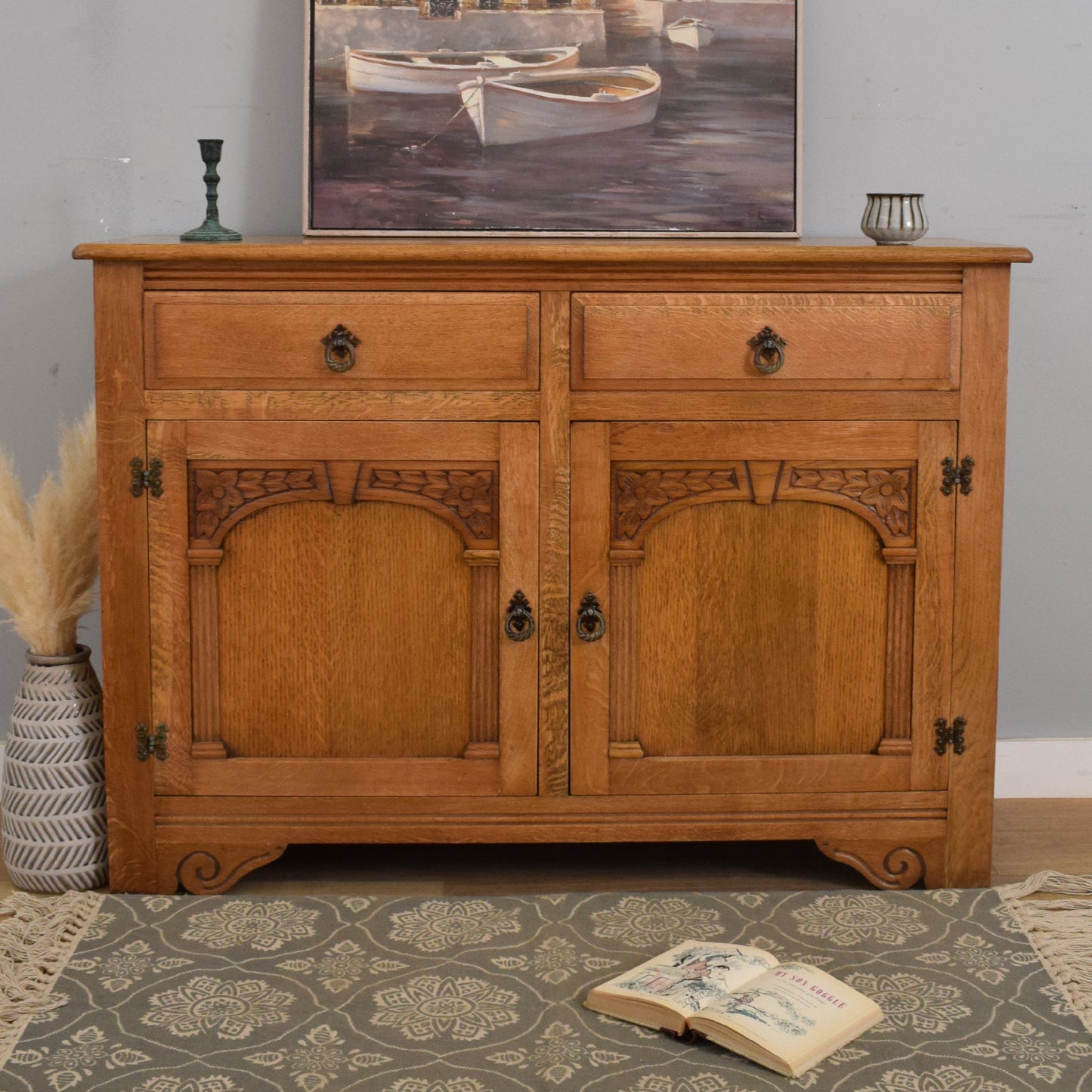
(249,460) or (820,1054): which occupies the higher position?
(249,460)

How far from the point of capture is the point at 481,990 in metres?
1.97

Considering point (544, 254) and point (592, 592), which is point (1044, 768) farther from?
point (544, 254)

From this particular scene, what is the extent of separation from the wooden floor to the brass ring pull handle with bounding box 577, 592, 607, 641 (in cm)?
46

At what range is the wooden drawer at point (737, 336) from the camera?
7.10 feet

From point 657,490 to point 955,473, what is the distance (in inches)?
18.7

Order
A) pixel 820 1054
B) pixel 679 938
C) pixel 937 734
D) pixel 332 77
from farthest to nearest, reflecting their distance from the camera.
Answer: pixel 332 77 < pixel 937 734 < pixel 679 938 < pixel 820 1054

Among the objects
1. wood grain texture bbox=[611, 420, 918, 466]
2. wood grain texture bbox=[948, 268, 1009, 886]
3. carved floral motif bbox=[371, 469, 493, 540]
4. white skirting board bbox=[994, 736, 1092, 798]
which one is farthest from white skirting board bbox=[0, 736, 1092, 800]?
carved floral motif bbox=[371, 469, 493, 540]

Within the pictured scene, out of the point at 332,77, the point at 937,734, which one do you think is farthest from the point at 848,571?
the point at 332,77

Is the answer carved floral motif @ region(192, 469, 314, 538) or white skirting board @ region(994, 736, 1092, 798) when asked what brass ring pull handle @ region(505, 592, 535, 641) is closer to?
carved floral motif @ region(192, 469, 314, 538)

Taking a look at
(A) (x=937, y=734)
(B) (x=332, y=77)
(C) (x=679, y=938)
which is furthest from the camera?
(B) (x=332, y=77)

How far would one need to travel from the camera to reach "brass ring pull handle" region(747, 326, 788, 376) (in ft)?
7.09

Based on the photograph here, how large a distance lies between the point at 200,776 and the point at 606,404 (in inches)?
34.5

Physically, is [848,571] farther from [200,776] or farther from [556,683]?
[200,776]

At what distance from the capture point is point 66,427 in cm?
255
